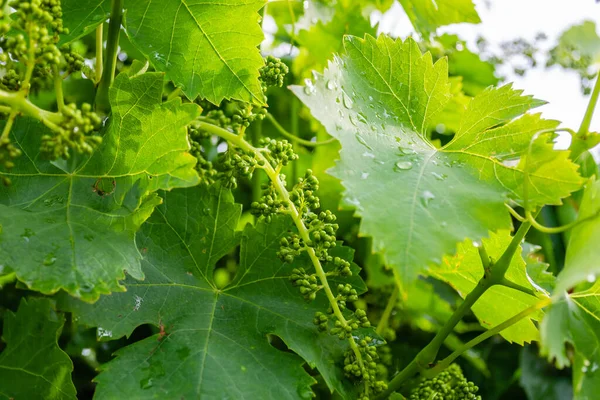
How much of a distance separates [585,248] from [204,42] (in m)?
0.71

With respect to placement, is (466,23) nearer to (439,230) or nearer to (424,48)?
(424,48)

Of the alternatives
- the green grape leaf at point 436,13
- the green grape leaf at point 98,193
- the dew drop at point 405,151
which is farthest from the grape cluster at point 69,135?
the green grape leaf at point 436,13

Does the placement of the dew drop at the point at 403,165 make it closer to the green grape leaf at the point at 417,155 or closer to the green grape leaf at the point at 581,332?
the green grape leaf at the point at 417,155

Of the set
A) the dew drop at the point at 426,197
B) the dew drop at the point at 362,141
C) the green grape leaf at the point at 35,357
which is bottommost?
the green grape leaf at the point at 35,357

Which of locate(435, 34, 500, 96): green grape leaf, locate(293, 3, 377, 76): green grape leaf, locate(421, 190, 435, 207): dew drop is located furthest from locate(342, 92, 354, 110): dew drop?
locate(435, 34, 500, 96): green grape leaf

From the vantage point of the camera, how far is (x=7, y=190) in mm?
1050

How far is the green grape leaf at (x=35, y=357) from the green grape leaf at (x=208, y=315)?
0.10 meters

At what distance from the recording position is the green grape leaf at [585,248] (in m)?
0.84

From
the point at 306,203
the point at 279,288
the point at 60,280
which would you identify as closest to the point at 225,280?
the point at 279,288

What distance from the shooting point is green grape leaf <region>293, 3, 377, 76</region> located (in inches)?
74.3

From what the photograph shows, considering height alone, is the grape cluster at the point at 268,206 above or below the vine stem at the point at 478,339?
above

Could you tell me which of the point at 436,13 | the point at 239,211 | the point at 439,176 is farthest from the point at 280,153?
the point at 436,13

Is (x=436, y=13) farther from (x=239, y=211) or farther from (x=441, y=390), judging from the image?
(x=441, y=390)

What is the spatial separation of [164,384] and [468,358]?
127cm
